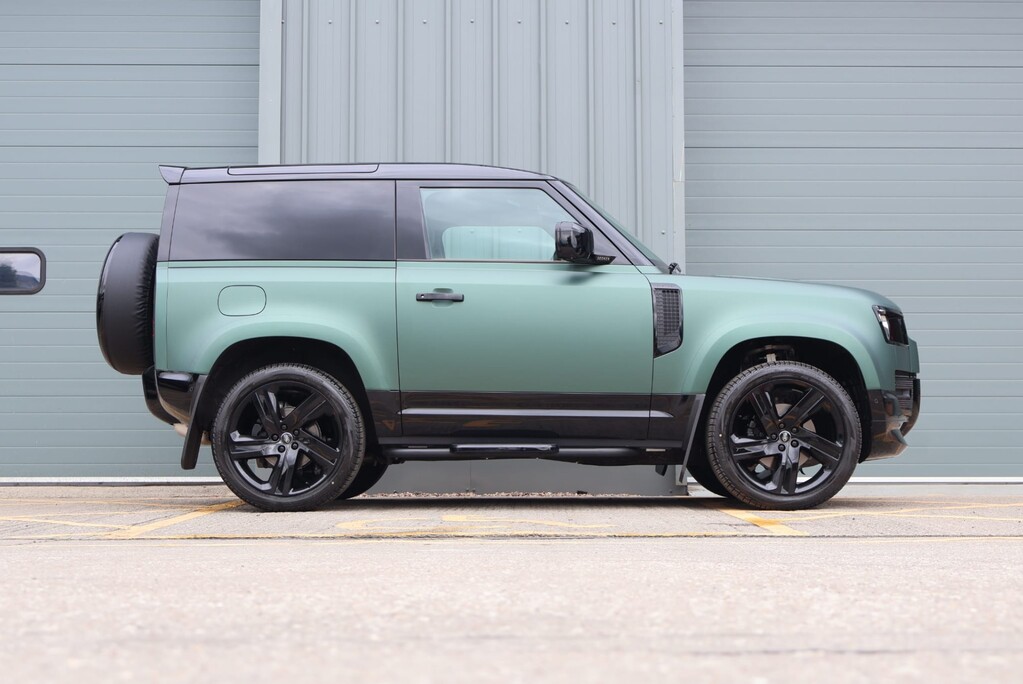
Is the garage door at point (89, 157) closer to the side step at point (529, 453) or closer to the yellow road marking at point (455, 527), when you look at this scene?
the side step at point (529, 453)

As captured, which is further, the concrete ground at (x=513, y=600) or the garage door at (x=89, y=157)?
the garage door at (x=89, y=157)

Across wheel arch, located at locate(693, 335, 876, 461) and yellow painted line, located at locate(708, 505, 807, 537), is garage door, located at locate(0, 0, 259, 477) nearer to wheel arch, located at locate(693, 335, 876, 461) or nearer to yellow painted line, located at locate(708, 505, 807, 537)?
wheel arch, located at locate(693, 335, 876, 461)

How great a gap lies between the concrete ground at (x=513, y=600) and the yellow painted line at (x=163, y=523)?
4 cm

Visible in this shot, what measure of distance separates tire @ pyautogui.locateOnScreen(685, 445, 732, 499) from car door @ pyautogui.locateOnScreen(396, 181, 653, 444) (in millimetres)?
517

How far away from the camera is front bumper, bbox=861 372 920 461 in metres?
5.77

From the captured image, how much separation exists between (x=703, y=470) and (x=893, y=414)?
4.02ft

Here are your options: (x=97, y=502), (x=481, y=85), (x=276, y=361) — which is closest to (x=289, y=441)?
(x=276, y=361)

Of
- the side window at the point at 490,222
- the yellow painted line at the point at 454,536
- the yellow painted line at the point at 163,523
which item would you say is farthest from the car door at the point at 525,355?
the yellow painted line at the point at 454,536

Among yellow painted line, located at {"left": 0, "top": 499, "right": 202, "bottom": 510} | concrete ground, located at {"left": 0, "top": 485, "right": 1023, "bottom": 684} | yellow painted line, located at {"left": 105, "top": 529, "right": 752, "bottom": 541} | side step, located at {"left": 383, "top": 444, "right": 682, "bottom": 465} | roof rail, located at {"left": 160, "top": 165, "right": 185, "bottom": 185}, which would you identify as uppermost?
roof rail, located at {"left": 160, "top": 165, "right": 185, "bottom": 185}

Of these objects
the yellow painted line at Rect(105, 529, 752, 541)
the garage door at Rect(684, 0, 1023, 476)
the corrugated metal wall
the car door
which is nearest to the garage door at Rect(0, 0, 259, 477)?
the corrugated metal wall

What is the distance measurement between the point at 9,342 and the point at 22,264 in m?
0.62

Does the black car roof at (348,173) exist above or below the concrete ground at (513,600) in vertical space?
above

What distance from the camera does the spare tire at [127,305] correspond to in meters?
5.87

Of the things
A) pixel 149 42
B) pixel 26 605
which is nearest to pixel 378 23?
pixel 149 42
